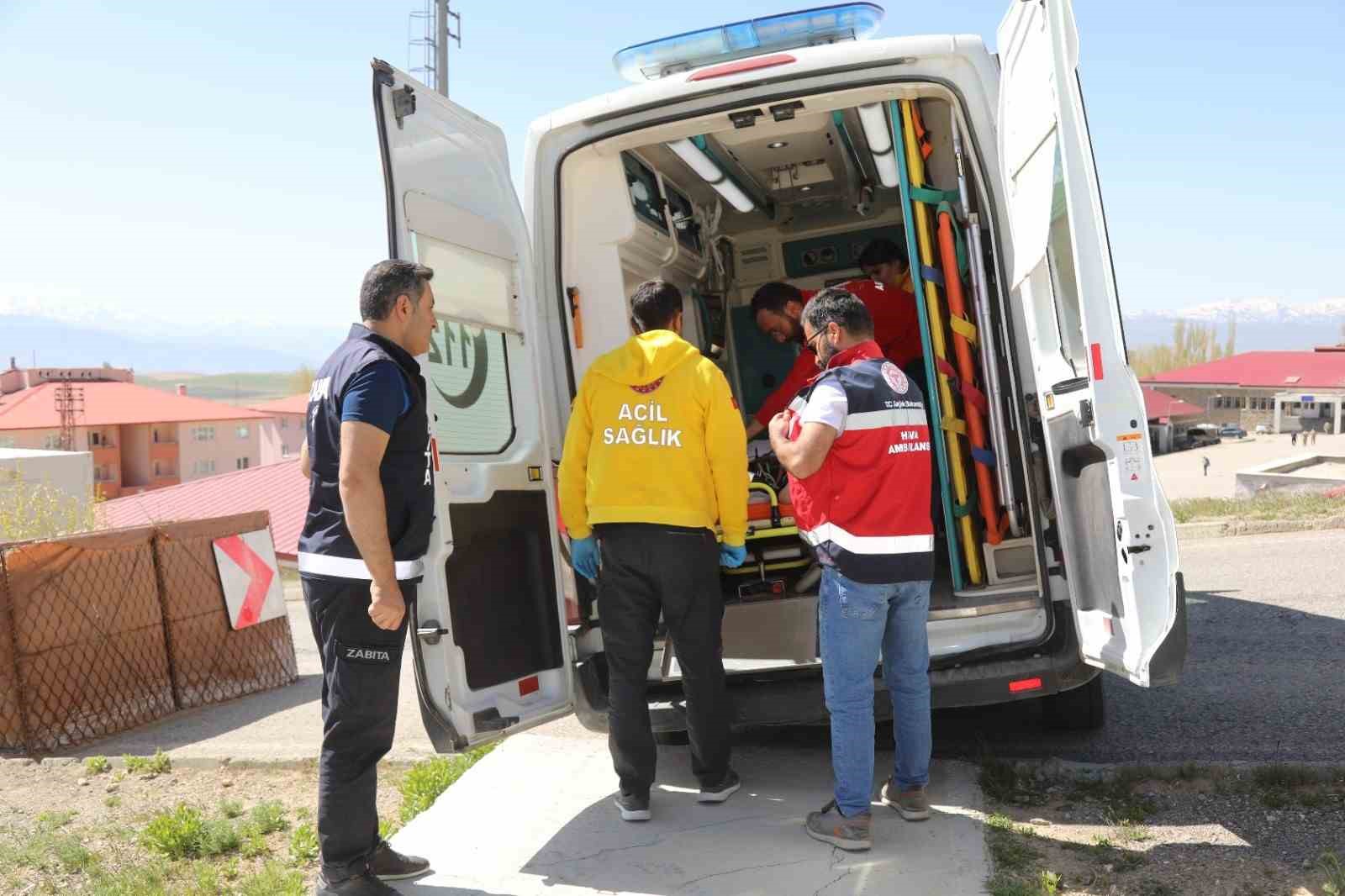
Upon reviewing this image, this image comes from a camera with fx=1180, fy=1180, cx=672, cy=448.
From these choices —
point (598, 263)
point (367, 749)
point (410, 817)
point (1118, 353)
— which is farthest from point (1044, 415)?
point (410, 817)

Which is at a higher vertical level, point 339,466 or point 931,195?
point 931,195

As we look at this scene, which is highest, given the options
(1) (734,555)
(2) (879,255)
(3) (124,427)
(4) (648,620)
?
(3) (124,427)

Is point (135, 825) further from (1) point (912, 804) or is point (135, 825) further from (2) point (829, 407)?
(2) point (829, 407)

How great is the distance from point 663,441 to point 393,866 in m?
1.49

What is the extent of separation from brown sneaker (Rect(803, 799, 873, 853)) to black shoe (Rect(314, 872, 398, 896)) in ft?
4.06

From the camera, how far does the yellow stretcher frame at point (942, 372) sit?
424cm

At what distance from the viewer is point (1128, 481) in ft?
10.5

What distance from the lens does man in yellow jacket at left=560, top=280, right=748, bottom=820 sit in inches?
145

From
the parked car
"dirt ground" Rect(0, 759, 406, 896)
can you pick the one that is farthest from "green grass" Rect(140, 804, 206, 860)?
the parked car

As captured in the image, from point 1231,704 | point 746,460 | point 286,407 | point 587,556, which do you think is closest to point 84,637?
point 587,556

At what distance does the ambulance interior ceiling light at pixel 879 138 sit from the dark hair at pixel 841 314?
4.03ft

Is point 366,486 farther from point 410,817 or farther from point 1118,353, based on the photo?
point 1118,353

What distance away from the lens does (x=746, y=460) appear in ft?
12.5

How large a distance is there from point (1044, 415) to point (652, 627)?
140 cm
